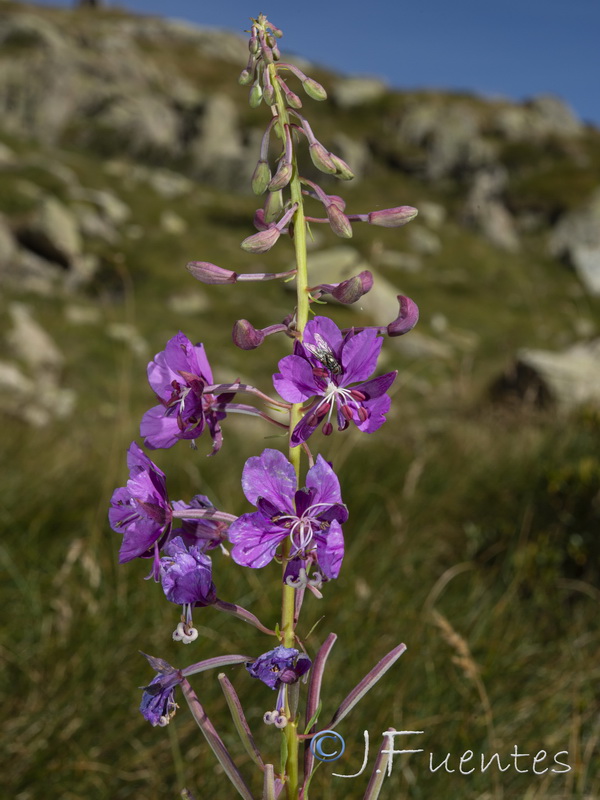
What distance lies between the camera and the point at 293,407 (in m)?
1.21

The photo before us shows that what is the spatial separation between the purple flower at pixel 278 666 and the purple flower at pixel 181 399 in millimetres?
315

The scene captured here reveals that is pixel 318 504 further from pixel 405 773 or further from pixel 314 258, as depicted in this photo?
pixel 314 258

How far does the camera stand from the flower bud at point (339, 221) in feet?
4.19

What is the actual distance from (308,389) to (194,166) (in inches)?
1279

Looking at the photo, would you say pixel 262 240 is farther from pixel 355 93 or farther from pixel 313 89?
pixel 355 93

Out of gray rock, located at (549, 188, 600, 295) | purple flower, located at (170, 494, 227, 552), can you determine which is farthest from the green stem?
gray rock, located at (549, 188, 600, 295)

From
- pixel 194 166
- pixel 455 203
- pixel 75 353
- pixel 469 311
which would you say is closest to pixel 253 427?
pixel 75 353

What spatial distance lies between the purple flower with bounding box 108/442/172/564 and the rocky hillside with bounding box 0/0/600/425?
260cm

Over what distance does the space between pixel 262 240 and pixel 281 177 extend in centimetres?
10

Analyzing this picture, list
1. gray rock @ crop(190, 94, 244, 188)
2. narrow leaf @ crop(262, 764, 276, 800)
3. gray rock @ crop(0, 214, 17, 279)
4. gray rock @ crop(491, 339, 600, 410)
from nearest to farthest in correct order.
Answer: narrow leaf @ crop(262, 764, 276, 800) → gray rock @ crop(491, 339, 600, 410) → gray rock @ crop(0, 214, 17, 279) → gray rock @ crop(190, 94, 244, 188)

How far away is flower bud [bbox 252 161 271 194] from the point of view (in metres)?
A: 1.31

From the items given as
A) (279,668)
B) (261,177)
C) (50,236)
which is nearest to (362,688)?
(279,668)

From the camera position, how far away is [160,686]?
3.99 feet

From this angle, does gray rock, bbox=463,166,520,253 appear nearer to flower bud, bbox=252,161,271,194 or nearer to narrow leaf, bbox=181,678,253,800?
flower bud, bbox=252,161,271,194
